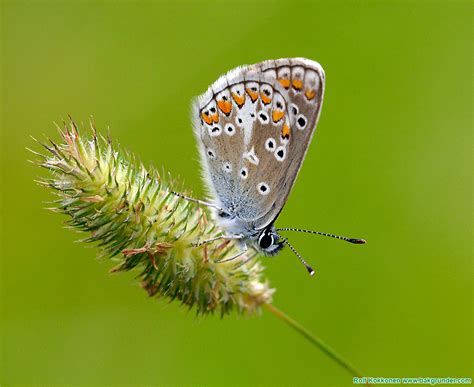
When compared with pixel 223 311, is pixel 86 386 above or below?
below

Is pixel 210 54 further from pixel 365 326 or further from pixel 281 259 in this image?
pixel 365 326

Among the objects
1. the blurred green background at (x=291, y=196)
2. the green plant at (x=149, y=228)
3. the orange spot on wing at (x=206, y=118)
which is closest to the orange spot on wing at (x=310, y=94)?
the orange spot on wing at (x=206, y=118)

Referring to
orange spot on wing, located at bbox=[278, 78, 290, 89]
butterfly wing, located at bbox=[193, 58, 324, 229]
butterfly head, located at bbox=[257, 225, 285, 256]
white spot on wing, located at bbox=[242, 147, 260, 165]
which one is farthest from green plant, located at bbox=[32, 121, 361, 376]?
orange spot on wing, located at bbox=[278, 78, 290, 89]

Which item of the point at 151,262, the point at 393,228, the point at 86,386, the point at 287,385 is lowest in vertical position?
the point at 86,386

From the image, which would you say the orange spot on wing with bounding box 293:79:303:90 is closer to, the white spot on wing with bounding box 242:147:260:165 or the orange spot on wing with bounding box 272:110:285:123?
the orange spot on wing with bounding box 272:110:285:123

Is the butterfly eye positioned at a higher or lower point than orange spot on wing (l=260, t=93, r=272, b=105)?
lower

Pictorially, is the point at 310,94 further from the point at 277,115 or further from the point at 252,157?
the point at 252,157

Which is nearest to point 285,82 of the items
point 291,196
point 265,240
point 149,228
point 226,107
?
point 226,107

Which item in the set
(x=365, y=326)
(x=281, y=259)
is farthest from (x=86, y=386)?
(x=365, y=326)

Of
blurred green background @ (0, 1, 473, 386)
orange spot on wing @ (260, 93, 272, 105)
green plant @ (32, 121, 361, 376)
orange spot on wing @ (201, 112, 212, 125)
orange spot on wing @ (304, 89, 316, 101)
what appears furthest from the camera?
blurred green background @ (0, 1, 473, 386)
